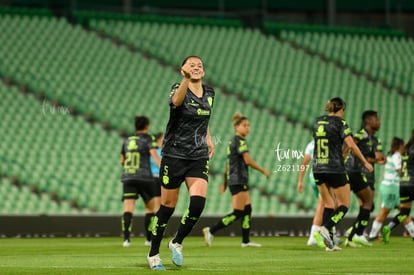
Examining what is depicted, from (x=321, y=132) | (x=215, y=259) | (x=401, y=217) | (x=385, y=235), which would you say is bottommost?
(x=215, y=259)

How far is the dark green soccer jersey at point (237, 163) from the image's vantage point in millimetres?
A: 15938

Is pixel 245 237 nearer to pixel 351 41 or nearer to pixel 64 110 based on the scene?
pixel 64 110

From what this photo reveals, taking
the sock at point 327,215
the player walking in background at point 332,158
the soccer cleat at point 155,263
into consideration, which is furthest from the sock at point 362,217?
the soccer cleat at point 155,263

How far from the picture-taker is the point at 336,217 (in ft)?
46.3

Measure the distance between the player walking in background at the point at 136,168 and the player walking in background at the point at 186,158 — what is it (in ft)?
18.5

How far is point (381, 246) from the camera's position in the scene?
51.4 feet

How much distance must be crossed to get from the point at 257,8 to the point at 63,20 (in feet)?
30.5

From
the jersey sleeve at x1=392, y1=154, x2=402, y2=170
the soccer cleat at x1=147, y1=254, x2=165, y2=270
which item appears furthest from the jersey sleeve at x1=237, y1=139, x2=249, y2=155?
the soccer cleat at x1=147, y1=254, x2=165, y2=270

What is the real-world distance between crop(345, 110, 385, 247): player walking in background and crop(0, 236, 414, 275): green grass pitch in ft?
1.35

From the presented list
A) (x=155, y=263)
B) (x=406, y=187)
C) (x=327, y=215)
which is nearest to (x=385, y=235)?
(x=406, y=187)

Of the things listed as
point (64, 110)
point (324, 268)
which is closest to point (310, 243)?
point (324, 268)

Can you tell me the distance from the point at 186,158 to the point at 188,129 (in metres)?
0.31

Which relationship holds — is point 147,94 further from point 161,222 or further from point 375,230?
point 161,222

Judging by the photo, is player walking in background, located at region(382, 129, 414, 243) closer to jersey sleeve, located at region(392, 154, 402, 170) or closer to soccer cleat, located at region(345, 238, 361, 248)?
jersey sleeve, located at region(392, 154, 402, 170)
